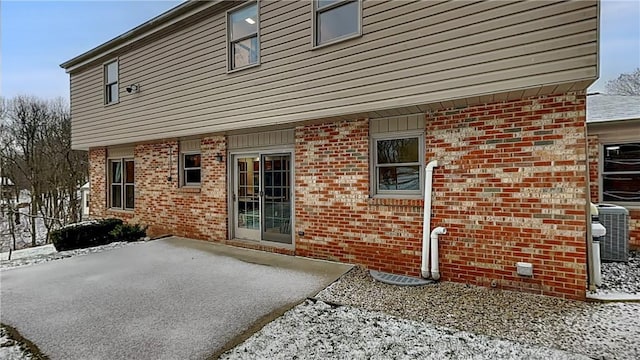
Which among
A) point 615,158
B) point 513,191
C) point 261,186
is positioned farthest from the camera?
point 261,186

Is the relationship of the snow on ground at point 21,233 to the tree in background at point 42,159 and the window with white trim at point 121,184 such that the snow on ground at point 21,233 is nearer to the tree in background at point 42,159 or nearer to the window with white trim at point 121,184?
the tree in background at point 42,159

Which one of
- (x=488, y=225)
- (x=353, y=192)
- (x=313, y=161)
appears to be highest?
(x=313, y=161)

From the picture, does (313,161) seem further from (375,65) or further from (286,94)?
(375,65)

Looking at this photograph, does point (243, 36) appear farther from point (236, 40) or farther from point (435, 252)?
point (435, 252)

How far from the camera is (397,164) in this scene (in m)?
5.02

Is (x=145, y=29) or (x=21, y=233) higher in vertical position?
(x=145, y=29)

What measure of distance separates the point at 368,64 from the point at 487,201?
7.84ft

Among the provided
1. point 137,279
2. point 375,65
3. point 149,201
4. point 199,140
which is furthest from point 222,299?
point 149,201

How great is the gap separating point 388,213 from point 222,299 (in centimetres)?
256

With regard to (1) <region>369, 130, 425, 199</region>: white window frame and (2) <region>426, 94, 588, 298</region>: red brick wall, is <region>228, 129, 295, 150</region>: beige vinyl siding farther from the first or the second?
(2) <region>426, 94, 588, 298</region>: red brick wall

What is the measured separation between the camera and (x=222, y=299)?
158 inches

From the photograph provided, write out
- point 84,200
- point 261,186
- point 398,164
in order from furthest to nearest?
point 84,200
point 261,186
point 398,164

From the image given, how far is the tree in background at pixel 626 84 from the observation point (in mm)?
16991

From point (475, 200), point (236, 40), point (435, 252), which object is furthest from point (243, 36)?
point (435, 252)
